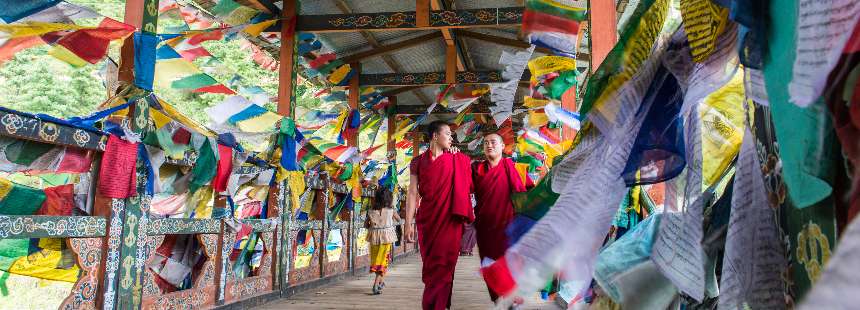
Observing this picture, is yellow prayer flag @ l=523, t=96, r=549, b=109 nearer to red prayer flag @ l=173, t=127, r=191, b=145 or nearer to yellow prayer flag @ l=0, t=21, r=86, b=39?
red prayer flag @ l=173, t=127, r=191, b=145

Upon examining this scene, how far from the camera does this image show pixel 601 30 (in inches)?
103

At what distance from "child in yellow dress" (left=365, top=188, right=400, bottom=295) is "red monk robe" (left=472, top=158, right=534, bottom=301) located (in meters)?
2.15

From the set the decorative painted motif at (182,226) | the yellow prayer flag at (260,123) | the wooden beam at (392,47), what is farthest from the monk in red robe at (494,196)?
the wooden beam at (392,47)

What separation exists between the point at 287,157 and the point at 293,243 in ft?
3.61

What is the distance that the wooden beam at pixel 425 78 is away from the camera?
798 cm

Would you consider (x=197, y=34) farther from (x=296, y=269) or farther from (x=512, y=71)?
(x=296, y=269)

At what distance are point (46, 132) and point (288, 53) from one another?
336 centimetres

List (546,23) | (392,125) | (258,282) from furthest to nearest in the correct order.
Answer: (392,125), (258,282), (546,23)

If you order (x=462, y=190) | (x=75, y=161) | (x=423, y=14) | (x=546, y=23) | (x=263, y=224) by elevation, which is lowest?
(x=263, y=224)

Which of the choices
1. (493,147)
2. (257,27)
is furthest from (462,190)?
(257,27)

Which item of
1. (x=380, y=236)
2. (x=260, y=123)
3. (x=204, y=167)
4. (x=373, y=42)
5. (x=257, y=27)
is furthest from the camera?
(x=373, y=42)

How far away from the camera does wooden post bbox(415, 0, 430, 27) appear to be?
5879 millimetres

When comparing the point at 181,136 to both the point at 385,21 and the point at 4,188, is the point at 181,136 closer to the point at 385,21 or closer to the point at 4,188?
the point at 4,188

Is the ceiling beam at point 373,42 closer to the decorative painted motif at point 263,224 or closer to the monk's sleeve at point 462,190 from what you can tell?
the decorative painted motif at point 263,224
